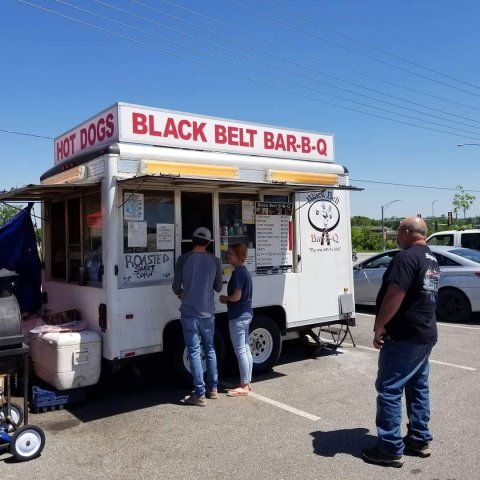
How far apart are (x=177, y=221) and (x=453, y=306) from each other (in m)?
6.51

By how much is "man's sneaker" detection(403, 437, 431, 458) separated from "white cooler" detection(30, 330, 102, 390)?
3.04 m

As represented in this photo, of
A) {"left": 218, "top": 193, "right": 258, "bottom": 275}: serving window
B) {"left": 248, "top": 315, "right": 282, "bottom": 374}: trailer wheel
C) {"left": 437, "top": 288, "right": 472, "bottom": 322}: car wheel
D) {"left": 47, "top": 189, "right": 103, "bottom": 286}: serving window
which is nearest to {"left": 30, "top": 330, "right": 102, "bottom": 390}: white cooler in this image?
{"left": 47, "top": 189, "right": 103, "bottom": 286}: serving window

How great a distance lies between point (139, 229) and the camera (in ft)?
18.4

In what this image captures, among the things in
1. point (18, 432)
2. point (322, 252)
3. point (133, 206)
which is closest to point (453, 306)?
point (322, 252)

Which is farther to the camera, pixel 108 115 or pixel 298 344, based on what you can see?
pixel 298 344

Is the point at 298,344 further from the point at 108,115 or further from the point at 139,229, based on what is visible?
the point at 108,115

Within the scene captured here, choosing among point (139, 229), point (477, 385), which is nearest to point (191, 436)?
point (139, 229)

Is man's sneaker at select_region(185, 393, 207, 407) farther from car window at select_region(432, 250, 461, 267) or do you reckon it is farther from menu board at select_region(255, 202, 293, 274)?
car window at select_region(432, 250, 461, 267)

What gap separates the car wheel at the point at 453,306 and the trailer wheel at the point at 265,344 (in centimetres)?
494

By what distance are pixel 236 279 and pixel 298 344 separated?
2775 mm

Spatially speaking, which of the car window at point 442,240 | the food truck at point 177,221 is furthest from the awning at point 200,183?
the car window at point 442,240

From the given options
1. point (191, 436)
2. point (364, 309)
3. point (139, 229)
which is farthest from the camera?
point (364, 309)

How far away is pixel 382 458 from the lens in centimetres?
397

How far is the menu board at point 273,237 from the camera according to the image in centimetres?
661
